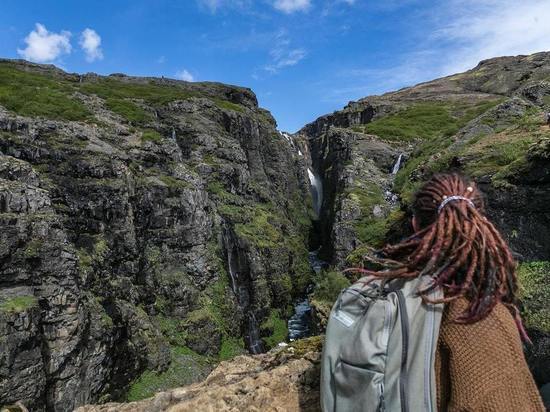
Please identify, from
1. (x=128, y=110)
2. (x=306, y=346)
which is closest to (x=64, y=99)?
(x=128, y=110)

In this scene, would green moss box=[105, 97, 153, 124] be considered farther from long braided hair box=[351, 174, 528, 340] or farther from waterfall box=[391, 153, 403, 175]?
long braided hair box=[351, 174, 528, 340]

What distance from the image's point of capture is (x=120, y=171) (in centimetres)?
3881

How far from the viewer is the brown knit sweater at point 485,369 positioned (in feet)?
8.14

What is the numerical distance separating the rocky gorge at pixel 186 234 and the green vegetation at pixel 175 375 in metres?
0.12

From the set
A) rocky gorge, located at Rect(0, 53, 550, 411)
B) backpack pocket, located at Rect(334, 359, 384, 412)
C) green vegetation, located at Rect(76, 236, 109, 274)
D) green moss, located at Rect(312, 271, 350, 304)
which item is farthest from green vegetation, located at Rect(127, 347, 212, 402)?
backpack pocket, located at Rect(334, 359, 384, 412)

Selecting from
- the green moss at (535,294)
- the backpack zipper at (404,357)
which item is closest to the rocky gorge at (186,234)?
the green moss at (535,294)

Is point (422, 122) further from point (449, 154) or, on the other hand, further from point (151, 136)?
point (449, 154)

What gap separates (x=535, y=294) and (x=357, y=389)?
7.52m

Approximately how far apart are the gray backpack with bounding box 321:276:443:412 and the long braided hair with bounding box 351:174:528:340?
0.14 meters

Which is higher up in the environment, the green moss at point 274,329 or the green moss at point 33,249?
the green moss at point 33,249

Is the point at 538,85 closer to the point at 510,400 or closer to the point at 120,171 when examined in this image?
the point at 120,171

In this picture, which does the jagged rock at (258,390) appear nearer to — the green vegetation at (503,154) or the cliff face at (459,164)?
the cliff face at (459,164)

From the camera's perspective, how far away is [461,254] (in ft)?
9.36

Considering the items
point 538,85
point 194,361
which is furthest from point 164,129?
point 538,85
